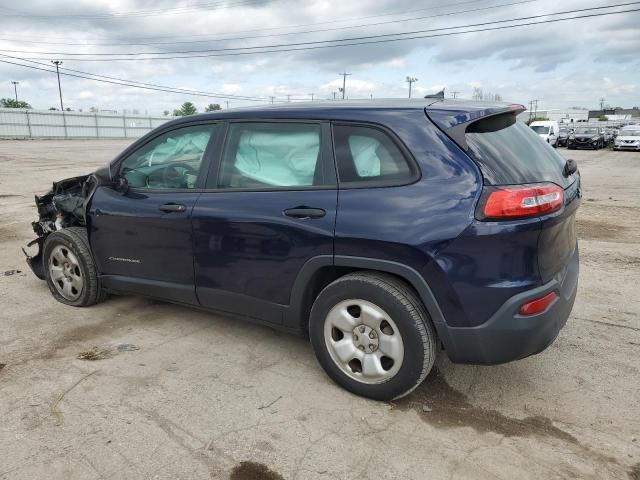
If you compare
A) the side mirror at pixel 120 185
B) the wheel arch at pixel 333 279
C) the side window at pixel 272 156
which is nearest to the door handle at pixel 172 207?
the side window at pixel 272 156

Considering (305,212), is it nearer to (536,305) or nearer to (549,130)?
(536,305)

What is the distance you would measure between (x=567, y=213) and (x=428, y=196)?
84cm

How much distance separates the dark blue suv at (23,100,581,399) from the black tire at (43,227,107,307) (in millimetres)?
692

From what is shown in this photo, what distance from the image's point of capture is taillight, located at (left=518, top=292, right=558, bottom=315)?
2.60m

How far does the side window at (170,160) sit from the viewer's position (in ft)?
11.9

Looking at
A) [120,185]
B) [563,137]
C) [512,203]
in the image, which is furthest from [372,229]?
[563,137]

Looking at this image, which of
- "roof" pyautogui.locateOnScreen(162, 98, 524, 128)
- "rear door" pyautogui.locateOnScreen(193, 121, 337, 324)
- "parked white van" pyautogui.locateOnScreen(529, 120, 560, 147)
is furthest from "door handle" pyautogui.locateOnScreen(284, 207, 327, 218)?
"parked white van" pyautogui.locateOnScreen(529, 120, 560, 147)

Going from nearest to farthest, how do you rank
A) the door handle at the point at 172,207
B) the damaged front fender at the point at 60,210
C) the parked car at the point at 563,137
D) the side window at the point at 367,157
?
the side window at the point at 367,157
the door handle at the point at 172,207
the damaged front fender at the point at 60,210
the parked car at the point at 563,137

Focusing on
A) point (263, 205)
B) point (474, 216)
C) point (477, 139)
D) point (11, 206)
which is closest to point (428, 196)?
point (474, 216)

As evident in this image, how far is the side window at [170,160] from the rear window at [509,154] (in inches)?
70.4

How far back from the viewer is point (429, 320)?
9.17ft

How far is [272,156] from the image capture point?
10.8ft

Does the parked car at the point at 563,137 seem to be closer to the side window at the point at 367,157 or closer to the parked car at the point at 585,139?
the parked car at the point at 585,139

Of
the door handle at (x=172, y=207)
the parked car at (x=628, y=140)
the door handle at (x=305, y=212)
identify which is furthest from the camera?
the parked car at (x=628, y=140)
